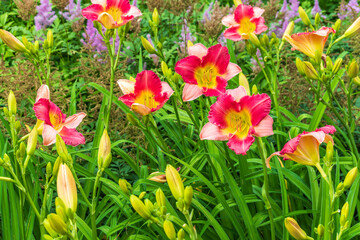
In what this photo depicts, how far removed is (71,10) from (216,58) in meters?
2.39

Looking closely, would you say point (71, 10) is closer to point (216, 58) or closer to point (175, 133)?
point (175, 133)

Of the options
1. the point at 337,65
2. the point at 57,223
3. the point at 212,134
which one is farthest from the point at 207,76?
the point at 57,223

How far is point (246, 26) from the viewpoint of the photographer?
7.42 feet

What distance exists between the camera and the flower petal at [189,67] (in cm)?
167

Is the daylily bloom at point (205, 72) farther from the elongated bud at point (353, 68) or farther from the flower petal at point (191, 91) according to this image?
the elongated bud at point (353, 68)

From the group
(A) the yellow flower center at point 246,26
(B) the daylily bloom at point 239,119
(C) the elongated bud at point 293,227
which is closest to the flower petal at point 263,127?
(B) the daylily bloom at point 239,119

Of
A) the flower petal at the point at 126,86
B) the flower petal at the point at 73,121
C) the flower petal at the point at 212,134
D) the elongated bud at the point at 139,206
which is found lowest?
the flower petal at the point at 73,121

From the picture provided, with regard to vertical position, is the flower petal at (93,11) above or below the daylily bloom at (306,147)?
above

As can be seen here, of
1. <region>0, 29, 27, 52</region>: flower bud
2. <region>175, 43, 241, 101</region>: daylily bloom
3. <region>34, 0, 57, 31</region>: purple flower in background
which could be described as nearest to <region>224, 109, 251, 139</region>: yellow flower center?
<region>175, 43, 241, 101</region>: daylily bloom

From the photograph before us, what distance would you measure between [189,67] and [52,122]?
0.56 meters

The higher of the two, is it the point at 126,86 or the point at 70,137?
the point at 126,86

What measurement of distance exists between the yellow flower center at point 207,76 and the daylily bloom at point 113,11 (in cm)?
46

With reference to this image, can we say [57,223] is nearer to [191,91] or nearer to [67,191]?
[67,191]

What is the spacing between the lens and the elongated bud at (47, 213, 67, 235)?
3.50 feet
